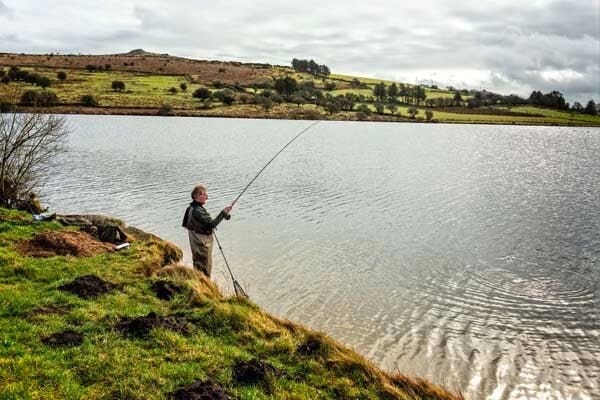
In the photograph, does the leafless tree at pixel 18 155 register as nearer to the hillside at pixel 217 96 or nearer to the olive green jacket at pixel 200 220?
the olive green jacket at pixel 200 220

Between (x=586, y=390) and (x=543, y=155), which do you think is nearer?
(x=586, y=390)

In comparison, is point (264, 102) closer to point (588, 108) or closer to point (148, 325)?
point (148, 325)

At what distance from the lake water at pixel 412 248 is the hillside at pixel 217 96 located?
6129 cm

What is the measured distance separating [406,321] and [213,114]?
93378mm

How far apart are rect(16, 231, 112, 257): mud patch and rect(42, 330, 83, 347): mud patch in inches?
205

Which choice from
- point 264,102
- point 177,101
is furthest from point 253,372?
point 264,102

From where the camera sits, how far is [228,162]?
41.2m

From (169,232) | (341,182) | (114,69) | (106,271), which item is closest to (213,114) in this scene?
(114,69)

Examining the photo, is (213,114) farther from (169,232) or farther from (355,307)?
(355,307)

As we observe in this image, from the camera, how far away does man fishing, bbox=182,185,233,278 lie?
1149 cm

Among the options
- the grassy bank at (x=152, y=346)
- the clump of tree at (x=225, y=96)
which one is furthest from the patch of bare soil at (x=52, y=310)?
the clump of tree at (x=225, y=96)

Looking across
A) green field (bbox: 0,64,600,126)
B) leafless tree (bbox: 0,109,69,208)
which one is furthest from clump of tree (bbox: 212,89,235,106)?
leafless tree (bbox: 0,109,69,208)

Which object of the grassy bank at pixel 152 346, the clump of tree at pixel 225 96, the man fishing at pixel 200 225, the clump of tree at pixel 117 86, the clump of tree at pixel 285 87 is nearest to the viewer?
the grassy bank at pixel 152 346

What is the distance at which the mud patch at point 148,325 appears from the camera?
26.1 feet
